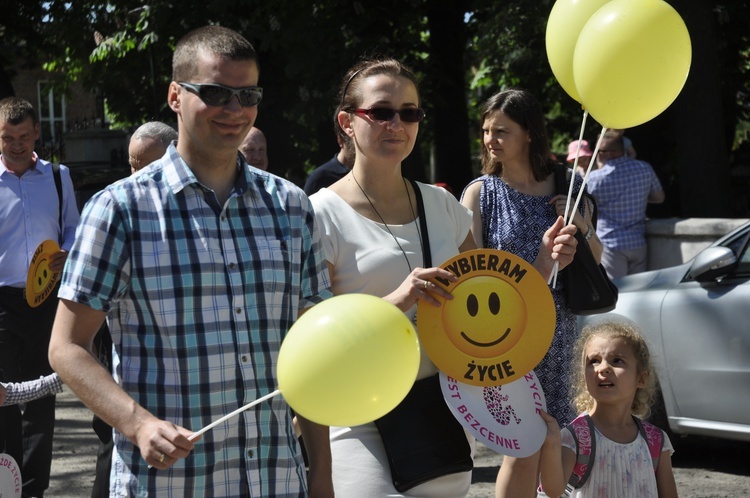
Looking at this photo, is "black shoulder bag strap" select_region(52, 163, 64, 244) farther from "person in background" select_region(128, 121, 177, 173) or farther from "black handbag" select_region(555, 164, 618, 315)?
"black handbag" select_region(555, 164, 618, 315)

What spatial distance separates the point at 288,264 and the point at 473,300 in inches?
26.9

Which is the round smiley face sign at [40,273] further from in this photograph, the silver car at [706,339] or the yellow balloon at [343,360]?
the yellow balloon at [343,360]

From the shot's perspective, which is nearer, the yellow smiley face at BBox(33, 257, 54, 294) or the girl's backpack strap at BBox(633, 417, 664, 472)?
the girl's backpack strap at BBox(633, 417, 664, 472)

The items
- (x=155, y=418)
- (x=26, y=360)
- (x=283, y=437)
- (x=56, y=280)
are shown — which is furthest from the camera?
(x=26, y=360)

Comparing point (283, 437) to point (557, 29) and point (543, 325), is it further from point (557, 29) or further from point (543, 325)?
point (557, 29)

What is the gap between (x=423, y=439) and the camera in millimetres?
3256

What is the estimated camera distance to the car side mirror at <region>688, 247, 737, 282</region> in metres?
6.50

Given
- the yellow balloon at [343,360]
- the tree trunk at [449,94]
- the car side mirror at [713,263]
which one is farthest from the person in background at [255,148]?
the tree trunk at [449,94]

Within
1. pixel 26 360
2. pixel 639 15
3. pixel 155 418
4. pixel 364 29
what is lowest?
pixel 26 360

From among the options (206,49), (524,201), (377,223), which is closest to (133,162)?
(524,201)

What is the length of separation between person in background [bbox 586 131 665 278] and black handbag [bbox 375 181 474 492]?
7743 millimetres

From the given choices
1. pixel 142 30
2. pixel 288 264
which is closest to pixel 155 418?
pixel 288 264

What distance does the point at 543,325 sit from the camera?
11.0 ft

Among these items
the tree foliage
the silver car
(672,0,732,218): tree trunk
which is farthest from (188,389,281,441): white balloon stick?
(672,0,732,218): tree trunk
